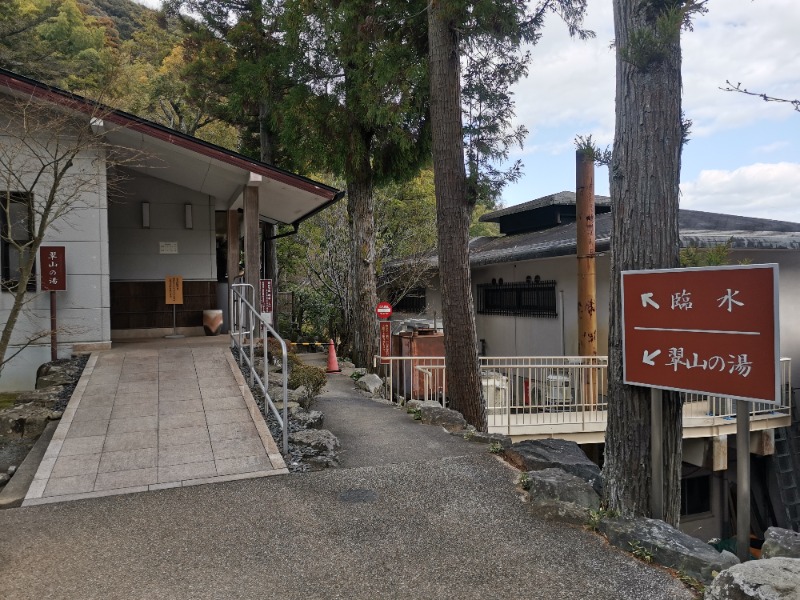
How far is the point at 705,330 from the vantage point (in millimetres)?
3900

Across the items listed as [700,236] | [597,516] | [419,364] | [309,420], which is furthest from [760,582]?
[419,364]

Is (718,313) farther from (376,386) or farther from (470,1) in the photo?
(376,386)

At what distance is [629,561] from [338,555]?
1.90 metres

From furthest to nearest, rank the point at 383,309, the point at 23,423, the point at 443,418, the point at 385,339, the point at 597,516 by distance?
the point at 383,309
the point at 385,339
the point at 443,418
the point at 23,423
the point at 597,516

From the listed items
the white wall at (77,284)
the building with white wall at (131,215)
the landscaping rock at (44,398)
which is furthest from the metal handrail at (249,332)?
the landscaping rock at (44,398)

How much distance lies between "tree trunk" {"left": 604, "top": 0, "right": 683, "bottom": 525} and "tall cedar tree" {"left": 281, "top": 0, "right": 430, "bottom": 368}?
6.05m

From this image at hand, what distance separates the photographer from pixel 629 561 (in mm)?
3682

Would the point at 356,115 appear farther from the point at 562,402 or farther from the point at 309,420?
the point at 309,420

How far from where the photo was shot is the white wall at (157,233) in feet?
35.4

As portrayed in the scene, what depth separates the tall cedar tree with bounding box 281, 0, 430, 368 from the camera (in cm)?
1064

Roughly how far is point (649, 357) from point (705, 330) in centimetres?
54

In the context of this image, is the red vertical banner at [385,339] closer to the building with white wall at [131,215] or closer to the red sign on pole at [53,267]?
the building with white wall at [131,215]

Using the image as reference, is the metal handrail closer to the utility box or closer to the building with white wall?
the building with white wall

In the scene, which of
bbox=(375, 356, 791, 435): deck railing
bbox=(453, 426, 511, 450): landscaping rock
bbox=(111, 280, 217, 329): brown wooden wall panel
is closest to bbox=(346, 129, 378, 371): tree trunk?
bbox=(375, 356, 791, 435): deck railing
